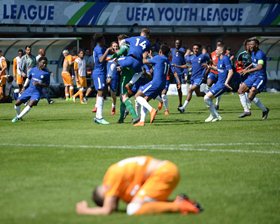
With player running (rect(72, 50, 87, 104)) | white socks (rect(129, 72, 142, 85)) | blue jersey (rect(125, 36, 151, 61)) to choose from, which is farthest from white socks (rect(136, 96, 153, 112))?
player running (rect(72, 50, 87, 104))

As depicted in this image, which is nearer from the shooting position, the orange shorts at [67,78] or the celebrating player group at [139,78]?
the celebrating player group at [139,78]

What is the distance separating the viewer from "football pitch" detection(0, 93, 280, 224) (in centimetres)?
1011

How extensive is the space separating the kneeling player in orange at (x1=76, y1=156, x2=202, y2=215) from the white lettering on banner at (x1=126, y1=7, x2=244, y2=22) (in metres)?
39.5

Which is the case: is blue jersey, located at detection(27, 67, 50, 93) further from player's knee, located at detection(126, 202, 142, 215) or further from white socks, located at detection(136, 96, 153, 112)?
player's knee, located at detection(126, 202, 142, 215)

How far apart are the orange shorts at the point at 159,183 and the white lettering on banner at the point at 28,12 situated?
3525cm

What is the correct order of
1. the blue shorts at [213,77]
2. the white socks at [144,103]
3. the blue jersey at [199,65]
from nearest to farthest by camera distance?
1. the white socks at [144,103]
2. the blue jersey at [199,65]
3. the blue shorts at [213,77]

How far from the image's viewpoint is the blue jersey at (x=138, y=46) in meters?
23.3

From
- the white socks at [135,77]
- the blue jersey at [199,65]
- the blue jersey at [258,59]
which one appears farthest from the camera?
the blue jersey at [199,65]

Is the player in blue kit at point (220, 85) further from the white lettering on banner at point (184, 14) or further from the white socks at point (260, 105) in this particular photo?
the white lettering on banner at point (184, 14)

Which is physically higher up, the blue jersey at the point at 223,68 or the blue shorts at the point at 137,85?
the blue jersey at the point at 223,68

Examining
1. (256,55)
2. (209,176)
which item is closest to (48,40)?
(256,55)

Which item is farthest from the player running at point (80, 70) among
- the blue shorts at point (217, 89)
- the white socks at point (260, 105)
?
the white socks at point (260, 105)

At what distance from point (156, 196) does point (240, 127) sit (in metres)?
12.2

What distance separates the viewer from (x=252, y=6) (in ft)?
178
